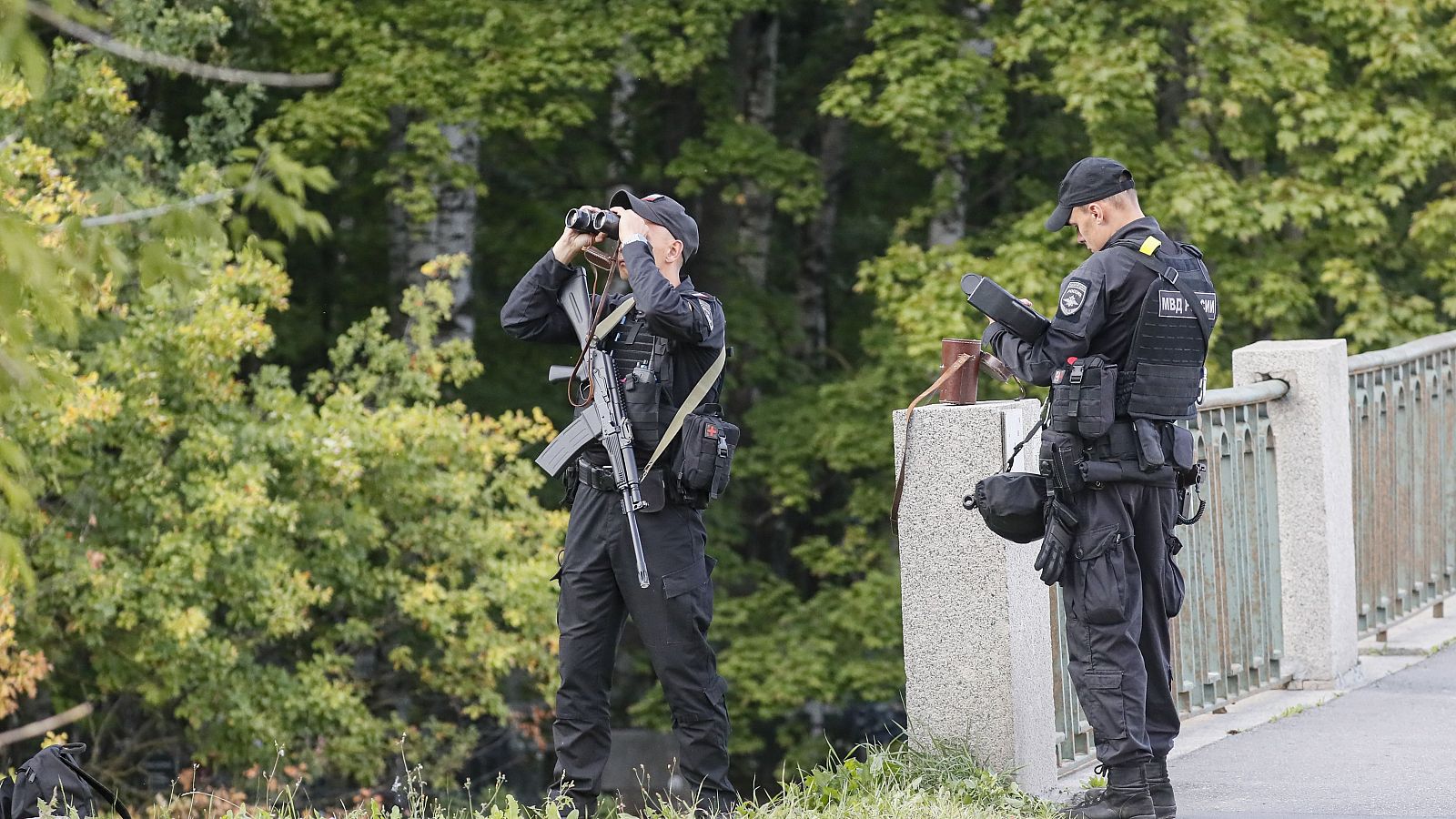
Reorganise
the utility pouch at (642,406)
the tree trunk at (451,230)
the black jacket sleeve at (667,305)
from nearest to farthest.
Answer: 1. the black jacket sleeve at (667,305)
2. the utility pouch at (642,406)
3. the tree trunk at (451,230)

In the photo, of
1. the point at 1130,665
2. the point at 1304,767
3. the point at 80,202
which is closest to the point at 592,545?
the point at 1130,665

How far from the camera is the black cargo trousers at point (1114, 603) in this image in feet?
14.3

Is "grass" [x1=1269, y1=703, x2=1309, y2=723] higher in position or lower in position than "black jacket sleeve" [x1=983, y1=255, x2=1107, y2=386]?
lower

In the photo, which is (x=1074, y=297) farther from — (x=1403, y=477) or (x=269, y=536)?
(x=269, y=536)

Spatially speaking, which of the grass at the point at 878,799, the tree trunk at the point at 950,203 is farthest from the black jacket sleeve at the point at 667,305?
the tree trunk at the point at 950,203

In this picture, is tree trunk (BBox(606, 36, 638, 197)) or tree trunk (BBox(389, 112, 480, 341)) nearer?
tree trunk (BBox(389, 112, 480, 341))

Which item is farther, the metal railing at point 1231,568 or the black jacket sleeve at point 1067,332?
the metal railing at point 1231,568

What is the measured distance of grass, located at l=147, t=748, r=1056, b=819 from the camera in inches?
175

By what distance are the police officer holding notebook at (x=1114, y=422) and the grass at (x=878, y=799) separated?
28cm

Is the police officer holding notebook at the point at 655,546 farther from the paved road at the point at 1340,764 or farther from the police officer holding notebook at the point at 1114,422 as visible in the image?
the paved road at the point at 1340,764

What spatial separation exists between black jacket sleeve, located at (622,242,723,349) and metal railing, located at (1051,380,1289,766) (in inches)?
67.3

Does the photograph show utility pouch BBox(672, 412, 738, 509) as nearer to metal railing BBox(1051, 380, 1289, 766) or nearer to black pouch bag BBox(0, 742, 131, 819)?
metal railing BBox(1051, 380, 1289, 766)

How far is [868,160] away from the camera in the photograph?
64.4 feet

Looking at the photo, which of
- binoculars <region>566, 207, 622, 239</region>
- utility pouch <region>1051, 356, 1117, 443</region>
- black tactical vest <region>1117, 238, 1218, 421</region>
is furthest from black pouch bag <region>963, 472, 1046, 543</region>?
binoculars <region>566, 207, 622, 239</region>
